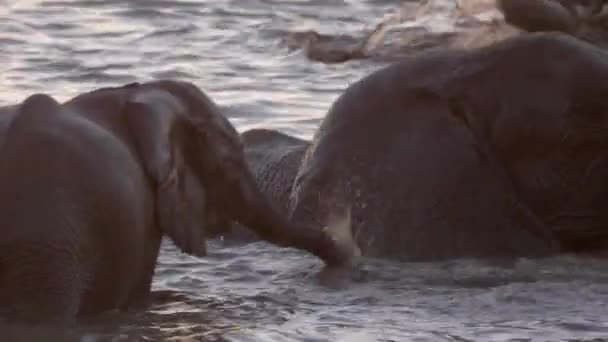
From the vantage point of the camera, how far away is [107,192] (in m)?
6.36

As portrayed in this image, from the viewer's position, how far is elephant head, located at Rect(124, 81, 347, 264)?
21.7ft

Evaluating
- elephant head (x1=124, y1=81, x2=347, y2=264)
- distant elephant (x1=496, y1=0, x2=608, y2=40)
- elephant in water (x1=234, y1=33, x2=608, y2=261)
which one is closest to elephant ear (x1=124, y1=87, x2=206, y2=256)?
elephant head (x1=124, y1=81, x2=347, y2=264)

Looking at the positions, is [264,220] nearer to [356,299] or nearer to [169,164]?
[356,299]

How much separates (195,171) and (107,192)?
2.43 feet

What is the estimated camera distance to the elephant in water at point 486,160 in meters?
7.57

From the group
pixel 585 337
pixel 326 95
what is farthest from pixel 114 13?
pixel 585 337

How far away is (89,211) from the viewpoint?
6.30 m

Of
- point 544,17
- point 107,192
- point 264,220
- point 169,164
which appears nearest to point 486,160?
point 264,220

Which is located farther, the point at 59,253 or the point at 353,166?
the point at 353,166

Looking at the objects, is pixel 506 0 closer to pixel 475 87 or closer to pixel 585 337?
pixel 475 87

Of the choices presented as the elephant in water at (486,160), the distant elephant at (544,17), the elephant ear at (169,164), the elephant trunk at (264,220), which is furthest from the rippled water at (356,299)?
the distant elephant at (544,17)

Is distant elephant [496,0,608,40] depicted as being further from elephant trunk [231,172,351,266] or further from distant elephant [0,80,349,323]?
distant elephant [0,80,349,323]

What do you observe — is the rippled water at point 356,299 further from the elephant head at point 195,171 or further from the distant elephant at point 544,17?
the distant elephant at point 544,17

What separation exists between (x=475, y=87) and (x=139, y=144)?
1586 millimetres
